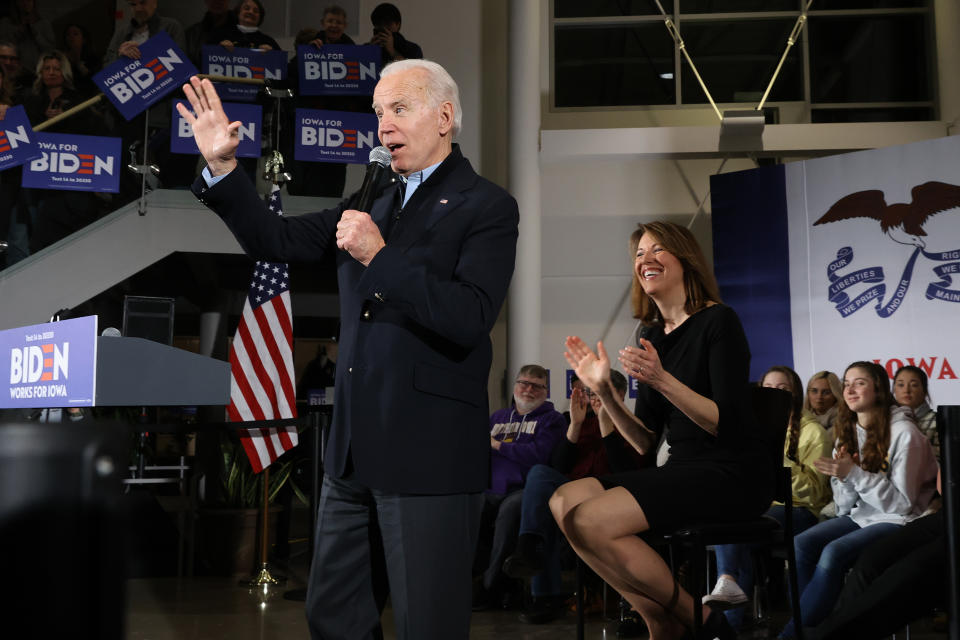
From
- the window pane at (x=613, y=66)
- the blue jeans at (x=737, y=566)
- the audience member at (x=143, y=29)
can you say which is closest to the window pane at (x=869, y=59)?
the window pane at (x=613, y=66)

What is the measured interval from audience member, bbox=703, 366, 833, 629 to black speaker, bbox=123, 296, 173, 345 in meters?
2.25

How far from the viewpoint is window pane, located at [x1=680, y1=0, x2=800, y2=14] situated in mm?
9180

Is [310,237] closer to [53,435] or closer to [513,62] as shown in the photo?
[53,435]

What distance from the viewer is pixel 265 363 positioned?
5.84 metres

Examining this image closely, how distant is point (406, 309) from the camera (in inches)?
57.6

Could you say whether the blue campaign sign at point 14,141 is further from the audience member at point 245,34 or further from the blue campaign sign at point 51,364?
the blue campaign sign at point 51,364

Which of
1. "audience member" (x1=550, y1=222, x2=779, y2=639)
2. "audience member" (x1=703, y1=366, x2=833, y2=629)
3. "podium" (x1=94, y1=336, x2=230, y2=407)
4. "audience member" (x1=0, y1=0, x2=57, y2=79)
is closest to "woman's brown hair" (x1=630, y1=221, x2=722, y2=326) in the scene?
"audience member" (x1=550, y1=222, x2=779, y2=639)

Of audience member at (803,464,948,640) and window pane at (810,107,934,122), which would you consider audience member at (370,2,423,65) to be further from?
audience member at (803,464,948,640)

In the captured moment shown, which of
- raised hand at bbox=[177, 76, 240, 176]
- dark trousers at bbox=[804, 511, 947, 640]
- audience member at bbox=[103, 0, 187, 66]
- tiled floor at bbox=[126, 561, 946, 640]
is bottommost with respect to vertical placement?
tiled floor at bbox=[126, 561, 946, 640]

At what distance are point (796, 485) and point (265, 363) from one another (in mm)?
3388

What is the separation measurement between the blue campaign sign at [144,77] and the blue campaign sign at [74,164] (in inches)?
12.9

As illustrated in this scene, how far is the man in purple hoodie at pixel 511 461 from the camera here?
440cm

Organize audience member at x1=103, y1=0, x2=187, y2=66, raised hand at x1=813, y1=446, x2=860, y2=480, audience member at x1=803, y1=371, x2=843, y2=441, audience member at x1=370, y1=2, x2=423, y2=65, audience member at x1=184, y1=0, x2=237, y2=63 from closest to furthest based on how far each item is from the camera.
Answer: raised hand at x1=813, y1=446, x2=860, y2=480, audience member at x1=803, y1=371, x2=843, y2=441, audience member at x1=103, y1=0, x2=187, y2=66, audience member at x1=184, y1=0, x2=237, y2=63, audience member at x1=370, y1=2, x2=423, y2=65

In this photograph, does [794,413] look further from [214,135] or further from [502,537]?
[214,135]
